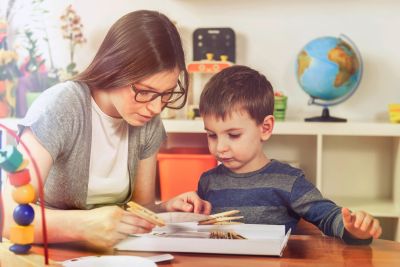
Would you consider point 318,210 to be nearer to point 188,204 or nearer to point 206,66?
point 188,204

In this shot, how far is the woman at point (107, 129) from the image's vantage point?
0.71 m

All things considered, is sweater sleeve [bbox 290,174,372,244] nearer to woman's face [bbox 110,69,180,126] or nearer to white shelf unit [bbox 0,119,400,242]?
woman's face [bbox 110,69,180,126]

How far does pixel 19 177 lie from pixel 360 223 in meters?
0.37

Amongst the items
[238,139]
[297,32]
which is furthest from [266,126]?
[297,32]

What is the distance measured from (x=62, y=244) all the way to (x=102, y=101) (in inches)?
8.9

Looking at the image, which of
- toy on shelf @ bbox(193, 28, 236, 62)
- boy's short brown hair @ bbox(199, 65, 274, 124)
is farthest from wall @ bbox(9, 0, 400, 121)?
boy's short brown hair @ bbox(199, 65, 274, 124)

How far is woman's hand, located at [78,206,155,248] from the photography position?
2.21 ft

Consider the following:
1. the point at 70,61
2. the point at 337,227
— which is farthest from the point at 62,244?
the point at 70,61

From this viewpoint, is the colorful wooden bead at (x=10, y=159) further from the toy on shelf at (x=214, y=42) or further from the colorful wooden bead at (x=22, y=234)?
the toy on shelf at (x=214, y=42)

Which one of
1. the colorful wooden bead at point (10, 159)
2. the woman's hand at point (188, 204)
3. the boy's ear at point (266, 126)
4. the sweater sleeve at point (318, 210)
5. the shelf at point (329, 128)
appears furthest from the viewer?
the shelf at point (329, 128)

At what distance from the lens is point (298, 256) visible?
2.26 ft

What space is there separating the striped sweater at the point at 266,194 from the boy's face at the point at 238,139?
0.05 feet

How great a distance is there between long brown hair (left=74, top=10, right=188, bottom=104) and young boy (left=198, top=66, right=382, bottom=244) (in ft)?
0.52

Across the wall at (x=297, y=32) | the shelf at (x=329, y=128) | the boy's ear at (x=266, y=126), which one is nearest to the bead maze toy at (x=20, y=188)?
the boy's ear at (x=266, y=126)
